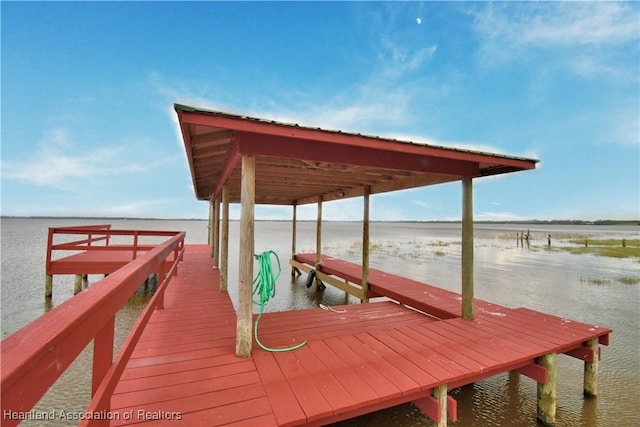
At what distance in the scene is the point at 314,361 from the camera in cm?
329

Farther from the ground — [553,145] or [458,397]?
[553,145]

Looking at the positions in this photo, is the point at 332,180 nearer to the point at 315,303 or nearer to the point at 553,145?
the point at 315,303

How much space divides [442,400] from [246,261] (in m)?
2.71

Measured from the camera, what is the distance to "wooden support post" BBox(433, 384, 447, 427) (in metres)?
2.97

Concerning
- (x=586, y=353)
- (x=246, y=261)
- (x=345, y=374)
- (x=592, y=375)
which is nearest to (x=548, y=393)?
(x=586, y=353)

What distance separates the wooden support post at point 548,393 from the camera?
3.76 meters

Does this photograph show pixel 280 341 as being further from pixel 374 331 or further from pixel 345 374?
pixel 374 331

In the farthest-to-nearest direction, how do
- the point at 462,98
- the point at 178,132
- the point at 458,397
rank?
the point at 462,98 < the point at 458,397 < the point at 178,132

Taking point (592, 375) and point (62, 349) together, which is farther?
point (592, 375)

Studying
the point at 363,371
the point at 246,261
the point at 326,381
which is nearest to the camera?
the point at 326,381

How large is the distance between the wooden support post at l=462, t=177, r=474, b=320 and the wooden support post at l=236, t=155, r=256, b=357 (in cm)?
369

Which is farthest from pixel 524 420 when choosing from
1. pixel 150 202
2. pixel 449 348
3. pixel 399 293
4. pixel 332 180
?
pixel 150 202

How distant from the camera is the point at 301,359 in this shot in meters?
3.33

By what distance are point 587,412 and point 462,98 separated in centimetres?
5852
